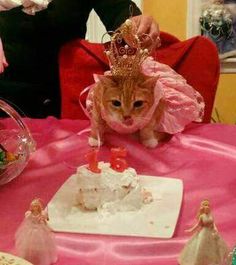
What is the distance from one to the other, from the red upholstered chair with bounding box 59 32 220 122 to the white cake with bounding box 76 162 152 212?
633mm

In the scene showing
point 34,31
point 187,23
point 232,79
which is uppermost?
point 34,31

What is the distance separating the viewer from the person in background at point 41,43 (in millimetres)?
1617

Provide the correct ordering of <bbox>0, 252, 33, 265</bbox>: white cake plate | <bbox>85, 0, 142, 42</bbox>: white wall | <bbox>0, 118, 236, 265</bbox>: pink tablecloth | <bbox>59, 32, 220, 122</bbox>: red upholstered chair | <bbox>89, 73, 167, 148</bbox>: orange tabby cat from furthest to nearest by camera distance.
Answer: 1. <bbox>85, 0, 142, 42</bbox>: white wall
2. <bbox>59, 32, 220, 122</bbox>: red upholstered chair
3. <bbox>89, 73, 167, 148</bbox>: orange tabby cat
4. <bbox>0, 118, 236, 265</bbox>: pink tablecloth
5. <bbox>0, 252, 33, 265</bbox>: white cake plate

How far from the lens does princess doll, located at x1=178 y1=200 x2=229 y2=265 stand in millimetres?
674

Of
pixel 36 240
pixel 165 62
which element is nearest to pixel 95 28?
pixel 165 62

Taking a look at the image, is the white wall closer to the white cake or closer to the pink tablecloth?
the pink tablecloth

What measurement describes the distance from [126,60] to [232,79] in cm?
125

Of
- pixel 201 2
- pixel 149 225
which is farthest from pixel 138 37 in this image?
pixel 201 2

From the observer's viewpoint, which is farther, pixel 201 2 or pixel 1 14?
pixel 201 2

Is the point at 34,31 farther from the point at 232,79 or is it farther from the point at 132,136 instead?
the point at 232,79

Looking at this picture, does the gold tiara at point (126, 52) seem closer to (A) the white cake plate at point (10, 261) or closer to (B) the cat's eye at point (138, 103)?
(B) the cat's eye at point (138, 103)

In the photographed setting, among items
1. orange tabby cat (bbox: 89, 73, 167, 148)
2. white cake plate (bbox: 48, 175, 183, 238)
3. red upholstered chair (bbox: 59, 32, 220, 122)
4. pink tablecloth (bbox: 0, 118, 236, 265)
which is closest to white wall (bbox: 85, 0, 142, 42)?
red upholstered chair (bbox: 59, 32, 220, 122)

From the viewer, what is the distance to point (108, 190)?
2.94 ft

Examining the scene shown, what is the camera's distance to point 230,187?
100 cm
